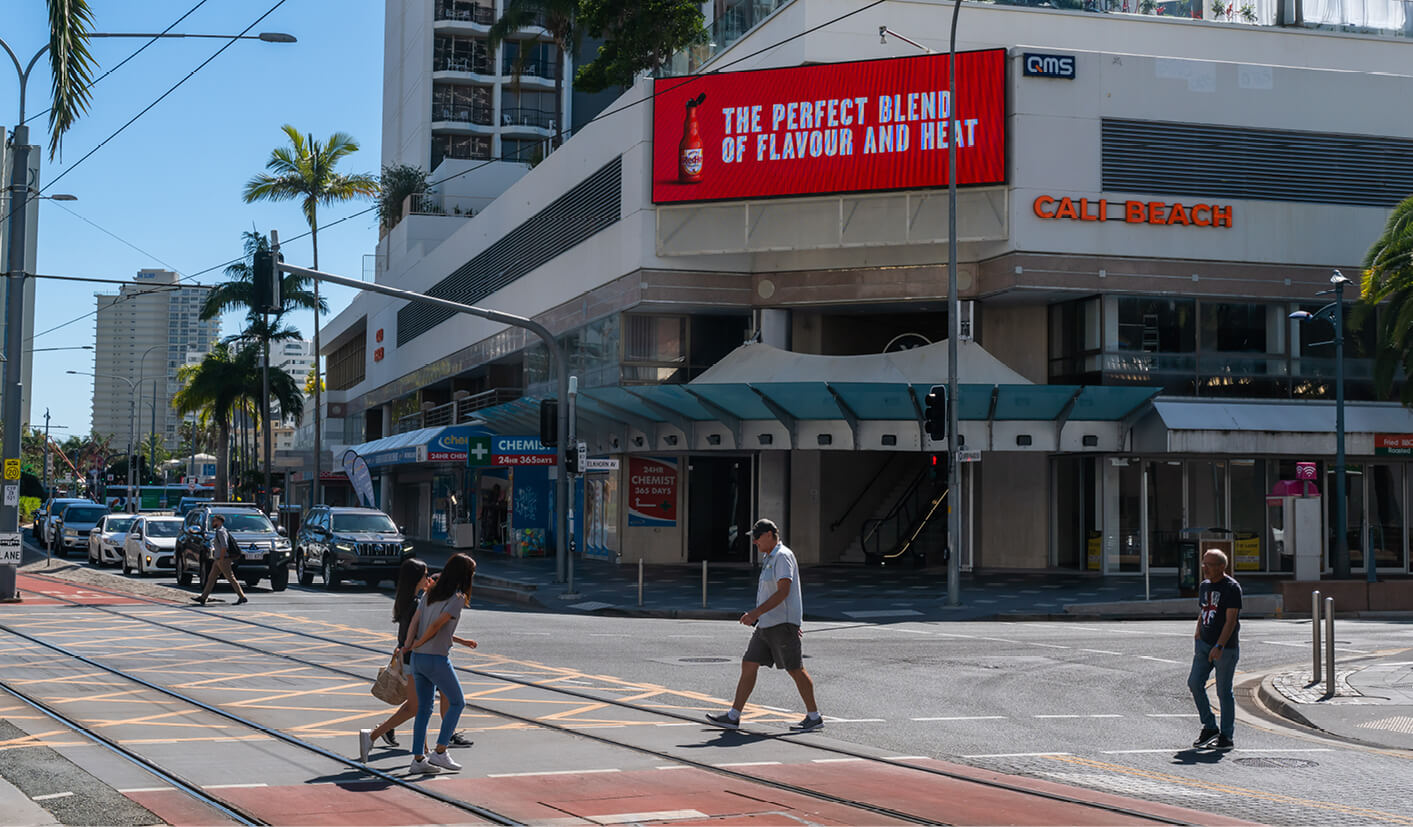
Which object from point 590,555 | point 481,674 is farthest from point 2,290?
point 481,674

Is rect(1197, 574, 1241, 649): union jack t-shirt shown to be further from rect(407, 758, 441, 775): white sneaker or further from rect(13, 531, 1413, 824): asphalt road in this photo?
rect(407, 758, 441, 775): white sneaker

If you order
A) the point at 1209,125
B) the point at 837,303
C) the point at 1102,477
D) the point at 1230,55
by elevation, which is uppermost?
the point at 1230,55

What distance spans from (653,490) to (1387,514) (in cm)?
1950

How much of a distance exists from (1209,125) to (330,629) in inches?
967

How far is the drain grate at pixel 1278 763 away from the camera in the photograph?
11141 millimetres

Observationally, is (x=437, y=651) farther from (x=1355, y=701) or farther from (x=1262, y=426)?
(x=1262, y=426)

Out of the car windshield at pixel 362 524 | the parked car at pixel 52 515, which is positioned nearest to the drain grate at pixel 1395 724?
the car windshield at pixel 362 524

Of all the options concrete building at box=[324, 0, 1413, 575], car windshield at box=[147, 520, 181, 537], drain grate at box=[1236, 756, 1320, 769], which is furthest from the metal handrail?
drain grate at box=[1236, 756, 1320, 769]

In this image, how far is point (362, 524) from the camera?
33594 mm

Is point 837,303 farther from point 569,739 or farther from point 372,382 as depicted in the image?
point 372,382

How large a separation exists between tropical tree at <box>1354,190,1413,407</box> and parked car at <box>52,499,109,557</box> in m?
40.1

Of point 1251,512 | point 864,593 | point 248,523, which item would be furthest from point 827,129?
point 248,523

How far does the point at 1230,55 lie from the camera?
128 ft

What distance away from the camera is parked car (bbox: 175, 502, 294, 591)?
32.2m
